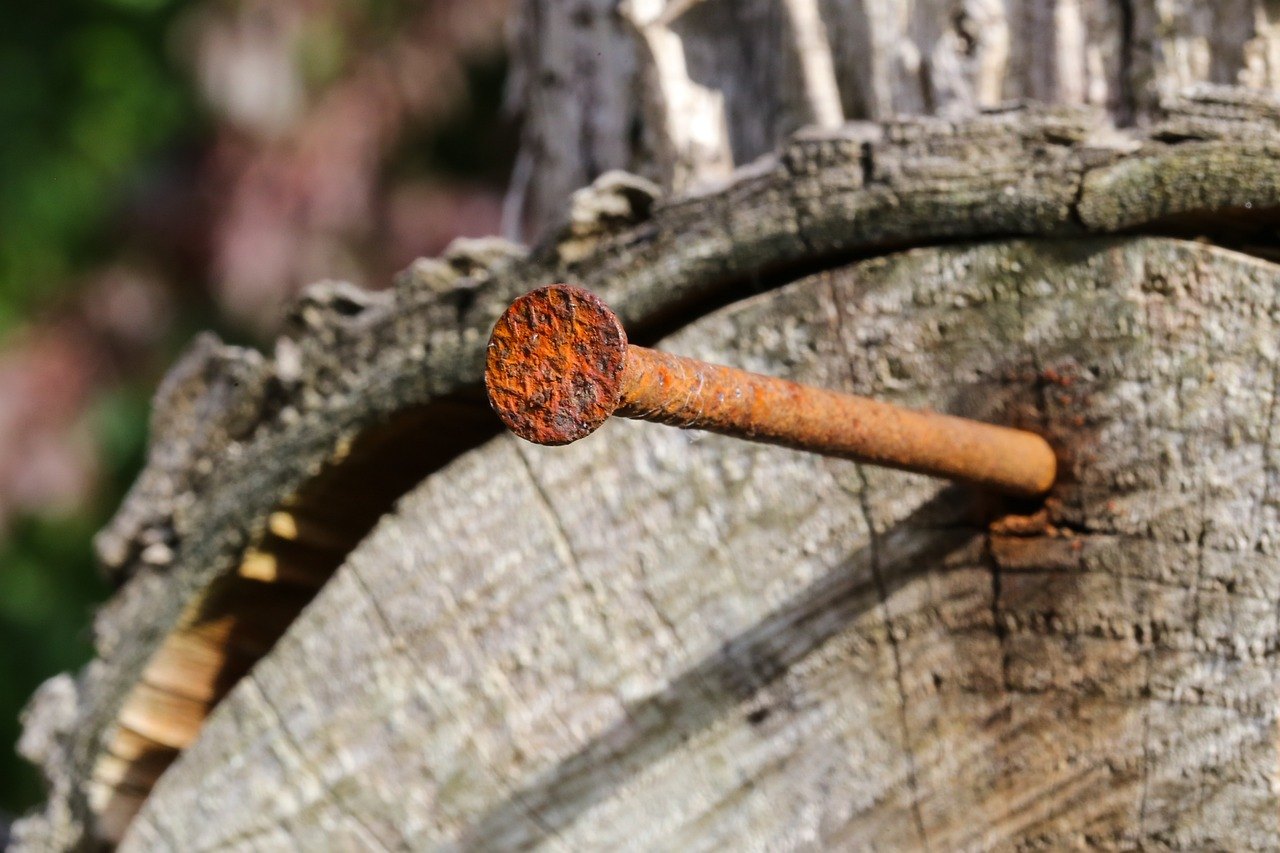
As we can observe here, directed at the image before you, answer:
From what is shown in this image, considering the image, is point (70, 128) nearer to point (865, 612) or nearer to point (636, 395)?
point (865, 612)

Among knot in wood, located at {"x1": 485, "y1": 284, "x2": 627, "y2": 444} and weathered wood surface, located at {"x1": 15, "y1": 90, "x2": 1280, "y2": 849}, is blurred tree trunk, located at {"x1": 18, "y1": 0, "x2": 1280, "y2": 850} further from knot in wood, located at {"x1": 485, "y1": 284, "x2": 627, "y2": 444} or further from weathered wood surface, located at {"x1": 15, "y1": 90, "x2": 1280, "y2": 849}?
knot in wood, located at {"x1": 485, "y1": 284, "x2": 627, "y2": 444}

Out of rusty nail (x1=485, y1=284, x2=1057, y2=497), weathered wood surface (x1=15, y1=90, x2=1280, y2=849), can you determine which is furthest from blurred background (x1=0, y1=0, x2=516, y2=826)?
rusty nail (x1=485, y1=284, x2=1057, y2=497)

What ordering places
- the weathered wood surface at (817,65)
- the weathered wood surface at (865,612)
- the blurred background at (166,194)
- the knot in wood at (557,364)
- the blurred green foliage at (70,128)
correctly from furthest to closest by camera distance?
1. the blurred green foliage at (70,128)
2. the blurred background at (166,194)
3. the weathered wood surface at (817,65)
4. the weathered wood surface at (865,612)
5. the knot in wood at (557,364)

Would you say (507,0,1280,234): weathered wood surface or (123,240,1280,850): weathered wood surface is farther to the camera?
(507,0,1280,234): weathered wood surface

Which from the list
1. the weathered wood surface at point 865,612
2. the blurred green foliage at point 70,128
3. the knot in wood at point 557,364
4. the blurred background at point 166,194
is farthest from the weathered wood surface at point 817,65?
the blurred green foliage at point 70,128

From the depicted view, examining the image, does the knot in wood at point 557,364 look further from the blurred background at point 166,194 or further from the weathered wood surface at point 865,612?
the blurred background at point 166,194

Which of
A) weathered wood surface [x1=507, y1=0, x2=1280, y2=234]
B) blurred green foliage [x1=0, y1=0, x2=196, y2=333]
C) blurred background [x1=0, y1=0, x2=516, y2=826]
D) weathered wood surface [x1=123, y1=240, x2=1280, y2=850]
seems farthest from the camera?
blurred green foliage [x1=0, y1=0, x2=196, y2=333]

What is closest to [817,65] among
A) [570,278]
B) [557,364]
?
[570,278]
